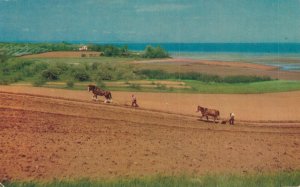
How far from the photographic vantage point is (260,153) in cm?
869

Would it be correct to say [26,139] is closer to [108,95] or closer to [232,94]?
[108,95]

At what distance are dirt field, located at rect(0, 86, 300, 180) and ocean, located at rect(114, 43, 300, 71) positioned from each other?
0.53 m

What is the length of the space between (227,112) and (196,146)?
736 millimetres

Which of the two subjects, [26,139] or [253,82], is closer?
[26,139]

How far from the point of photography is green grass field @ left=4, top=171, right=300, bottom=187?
8.02 m

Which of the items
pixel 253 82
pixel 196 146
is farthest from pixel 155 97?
pixel 253 82

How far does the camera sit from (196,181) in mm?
8336

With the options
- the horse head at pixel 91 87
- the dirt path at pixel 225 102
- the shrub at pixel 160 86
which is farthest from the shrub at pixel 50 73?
the shrub at pixel 160 86

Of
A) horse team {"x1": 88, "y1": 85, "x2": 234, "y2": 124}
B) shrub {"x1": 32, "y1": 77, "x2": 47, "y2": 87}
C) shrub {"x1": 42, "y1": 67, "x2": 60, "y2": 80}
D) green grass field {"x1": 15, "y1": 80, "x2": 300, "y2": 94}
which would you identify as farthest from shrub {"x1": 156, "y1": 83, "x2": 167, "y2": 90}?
shrub {"x1": 32, "y1": 77, "x2": 47, "y2": 87}

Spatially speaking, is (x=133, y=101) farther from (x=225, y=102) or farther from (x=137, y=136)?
(x=225, y=102)

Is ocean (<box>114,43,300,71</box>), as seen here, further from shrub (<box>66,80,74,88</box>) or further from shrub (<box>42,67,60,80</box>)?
shrub (<box>42,67,60,80</box>)

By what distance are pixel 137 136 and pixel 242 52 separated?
2061 millimetres

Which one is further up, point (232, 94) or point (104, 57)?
point (104, 57)

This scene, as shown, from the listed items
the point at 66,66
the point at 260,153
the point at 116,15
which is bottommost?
the point at 260,153
